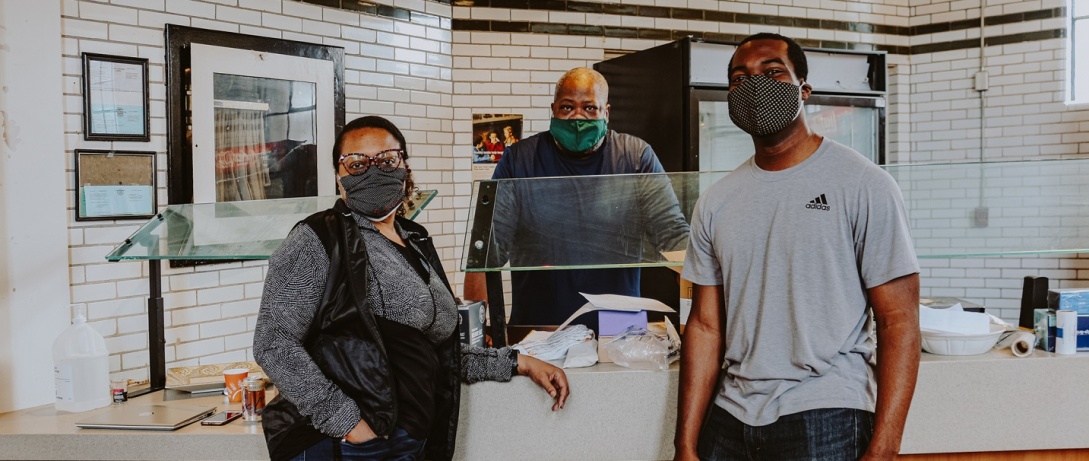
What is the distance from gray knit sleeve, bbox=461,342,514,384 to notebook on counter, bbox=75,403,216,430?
0.79m

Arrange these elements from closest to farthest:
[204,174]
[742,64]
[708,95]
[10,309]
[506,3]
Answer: [742,64] < [10,309] < [204,174] < [708,95] < [506,3]

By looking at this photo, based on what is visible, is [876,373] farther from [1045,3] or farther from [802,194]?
[1045,3]

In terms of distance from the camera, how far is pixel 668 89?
4.59 meters

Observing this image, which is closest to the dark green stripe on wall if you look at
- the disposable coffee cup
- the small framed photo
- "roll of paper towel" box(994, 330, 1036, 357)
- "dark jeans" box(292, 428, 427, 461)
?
the small framed photo

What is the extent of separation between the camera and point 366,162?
1.91 m

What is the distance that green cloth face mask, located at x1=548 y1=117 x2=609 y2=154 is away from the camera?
121 inches

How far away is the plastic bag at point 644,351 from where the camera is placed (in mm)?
2232

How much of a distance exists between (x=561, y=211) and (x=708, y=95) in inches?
91.5

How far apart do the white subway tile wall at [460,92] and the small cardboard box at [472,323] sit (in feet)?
6.14

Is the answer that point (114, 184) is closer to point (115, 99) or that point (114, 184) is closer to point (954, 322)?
point (115, 99)

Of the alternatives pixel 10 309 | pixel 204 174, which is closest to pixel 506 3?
pixel 204 174

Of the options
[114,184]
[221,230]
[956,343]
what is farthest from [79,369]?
[956,343]

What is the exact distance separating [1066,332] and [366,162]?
2043 millimetres

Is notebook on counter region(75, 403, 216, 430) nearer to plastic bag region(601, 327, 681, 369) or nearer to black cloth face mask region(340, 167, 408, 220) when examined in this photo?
black cloth face mask region(340, 167, 408, 220)
